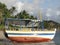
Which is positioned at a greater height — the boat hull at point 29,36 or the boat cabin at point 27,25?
the boat cabin at point 27,25

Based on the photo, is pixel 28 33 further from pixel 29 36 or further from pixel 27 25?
pixel 27 25

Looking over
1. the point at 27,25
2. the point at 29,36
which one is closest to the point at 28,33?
the point at 29,36

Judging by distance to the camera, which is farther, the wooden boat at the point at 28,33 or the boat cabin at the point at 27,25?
the boat cabin at the point at 27,25

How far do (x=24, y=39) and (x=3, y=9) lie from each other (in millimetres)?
61332

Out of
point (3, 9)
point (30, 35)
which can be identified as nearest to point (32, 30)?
point (30, 35)

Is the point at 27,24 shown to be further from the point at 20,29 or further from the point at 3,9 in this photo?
the point at 3,9

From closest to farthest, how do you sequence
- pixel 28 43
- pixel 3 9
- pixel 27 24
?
1. pixel 28 43
2. pixel 27 24
3. pixel 3 9

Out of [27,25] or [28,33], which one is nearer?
[28,33]

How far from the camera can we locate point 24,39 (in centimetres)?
4788

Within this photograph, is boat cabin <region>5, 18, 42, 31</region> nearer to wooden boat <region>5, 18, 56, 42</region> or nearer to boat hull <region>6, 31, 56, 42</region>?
wooden boat <region>5, 18, 56, 42</region>

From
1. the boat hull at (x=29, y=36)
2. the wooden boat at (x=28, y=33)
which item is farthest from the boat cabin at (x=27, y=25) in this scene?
the boat hull at (x=29, y=36)

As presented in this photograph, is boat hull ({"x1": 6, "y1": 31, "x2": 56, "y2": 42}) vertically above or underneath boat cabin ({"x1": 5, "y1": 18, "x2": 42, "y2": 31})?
underneath

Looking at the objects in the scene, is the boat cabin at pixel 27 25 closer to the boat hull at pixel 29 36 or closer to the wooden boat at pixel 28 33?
the wooden boat at pixel 28 33

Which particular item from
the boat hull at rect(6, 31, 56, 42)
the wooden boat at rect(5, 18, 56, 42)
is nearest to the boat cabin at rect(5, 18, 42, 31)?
the wooden boat at rect(5, 18, 56, 42)
